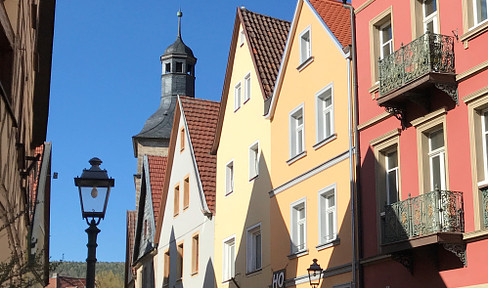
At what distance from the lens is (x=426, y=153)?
17.7 meters

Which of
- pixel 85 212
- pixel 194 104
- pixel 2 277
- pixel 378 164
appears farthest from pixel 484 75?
pixel 194 104

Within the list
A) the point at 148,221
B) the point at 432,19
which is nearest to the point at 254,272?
the point at 432,19

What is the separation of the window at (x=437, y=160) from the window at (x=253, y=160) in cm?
1040

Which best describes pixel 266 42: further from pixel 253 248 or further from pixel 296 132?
pixel 253 248

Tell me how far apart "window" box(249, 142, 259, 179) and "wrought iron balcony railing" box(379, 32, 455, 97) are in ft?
32.3

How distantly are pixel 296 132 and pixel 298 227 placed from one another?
2.84 m

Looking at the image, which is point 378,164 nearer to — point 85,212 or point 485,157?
point 485,157

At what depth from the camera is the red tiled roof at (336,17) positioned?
2260 centimetres

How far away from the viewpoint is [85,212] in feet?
37.8

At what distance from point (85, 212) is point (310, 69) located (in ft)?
43.8

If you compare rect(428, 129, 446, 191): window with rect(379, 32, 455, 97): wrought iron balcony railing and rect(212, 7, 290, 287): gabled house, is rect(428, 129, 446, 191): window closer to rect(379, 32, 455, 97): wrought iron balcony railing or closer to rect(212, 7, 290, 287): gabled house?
rect(379, 32, 455, 97): wrought iron balcony railing

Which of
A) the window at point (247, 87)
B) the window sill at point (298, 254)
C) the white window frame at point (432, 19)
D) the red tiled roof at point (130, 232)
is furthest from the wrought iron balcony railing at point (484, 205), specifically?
the red tiled roof at point (130, 232)

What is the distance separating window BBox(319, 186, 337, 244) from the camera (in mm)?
21766

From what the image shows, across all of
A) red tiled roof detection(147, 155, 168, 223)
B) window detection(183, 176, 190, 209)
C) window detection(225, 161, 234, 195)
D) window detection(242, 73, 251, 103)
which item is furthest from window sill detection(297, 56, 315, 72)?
red tiled roof detection(147, 155, 168, 223)
